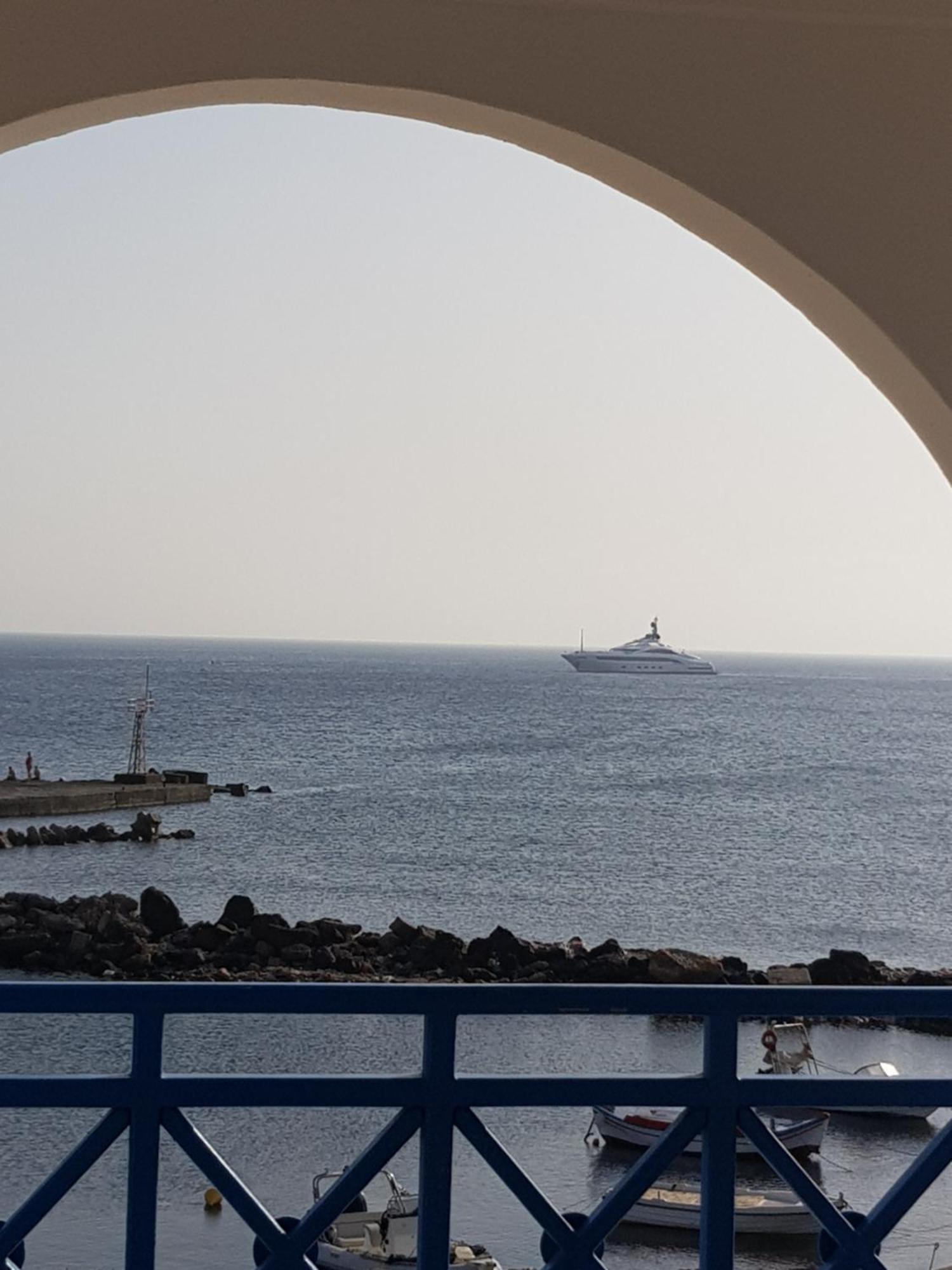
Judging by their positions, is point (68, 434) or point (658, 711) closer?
point (68, 434)

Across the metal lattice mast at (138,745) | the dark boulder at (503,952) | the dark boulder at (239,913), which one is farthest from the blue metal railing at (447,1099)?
the metal lattice mast at (138,745)

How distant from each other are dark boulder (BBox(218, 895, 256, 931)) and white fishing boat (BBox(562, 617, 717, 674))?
5734cm

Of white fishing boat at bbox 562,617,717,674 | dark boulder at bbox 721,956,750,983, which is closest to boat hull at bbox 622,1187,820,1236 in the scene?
dark boulder at bbox 721,956,750,983

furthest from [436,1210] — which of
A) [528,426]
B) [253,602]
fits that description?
[253,602]

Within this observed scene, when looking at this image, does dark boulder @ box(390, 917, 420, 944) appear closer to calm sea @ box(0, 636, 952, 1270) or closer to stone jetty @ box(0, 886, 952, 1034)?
stone jetty @ box(0, 886, 952, 1034)

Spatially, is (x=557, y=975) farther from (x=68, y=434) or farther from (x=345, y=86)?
(x=68, y=434)

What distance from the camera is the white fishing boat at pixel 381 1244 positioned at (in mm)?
11789

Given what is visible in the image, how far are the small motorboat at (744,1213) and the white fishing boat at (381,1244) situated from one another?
2.72 m

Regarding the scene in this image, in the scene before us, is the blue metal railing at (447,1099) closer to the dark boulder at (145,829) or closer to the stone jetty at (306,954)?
the stone jetty at (306,954)

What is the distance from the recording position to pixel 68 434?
53312 millimetres

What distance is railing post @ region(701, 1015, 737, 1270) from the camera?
5.34ft

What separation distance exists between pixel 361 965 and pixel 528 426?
38.1 m

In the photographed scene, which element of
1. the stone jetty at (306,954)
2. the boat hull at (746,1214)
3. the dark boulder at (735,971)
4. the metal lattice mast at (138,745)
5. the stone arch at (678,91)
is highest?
the stone arch at (678,91)

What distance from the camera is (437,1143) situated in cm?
160
